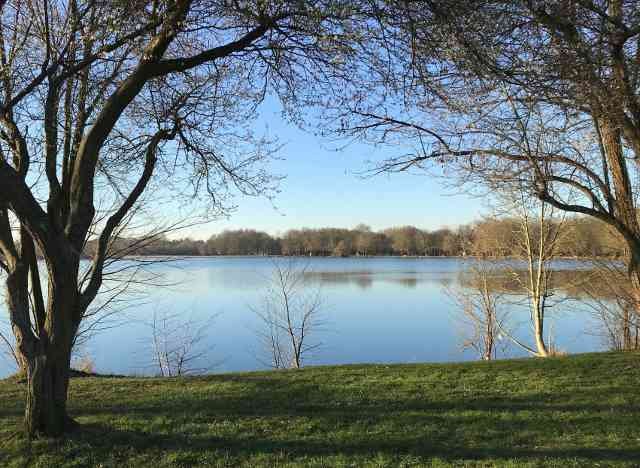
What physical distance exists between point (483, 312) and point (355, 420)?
44.1 ft

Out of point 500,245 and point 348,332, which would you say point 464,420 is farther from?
point 348,332

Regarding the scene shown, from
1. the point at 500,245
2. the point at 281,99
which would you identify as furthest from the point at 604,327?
the point at 281,99

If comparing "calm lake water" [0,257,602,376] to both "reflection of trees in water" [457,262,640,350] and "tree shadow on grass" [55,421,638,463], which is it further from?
"tree shadow on grass" [55,421,638,463]

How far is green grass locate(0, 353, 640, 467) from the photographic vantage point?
400 centimetres

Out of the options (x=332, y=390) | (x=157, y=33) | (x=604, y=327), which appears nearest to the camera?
(x=157, y=33)

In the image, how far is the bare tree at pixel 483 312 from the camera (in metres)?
16.3

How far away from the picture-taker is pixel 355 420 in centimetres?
490

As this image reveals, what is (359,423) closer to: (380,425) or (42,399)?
(380,425)

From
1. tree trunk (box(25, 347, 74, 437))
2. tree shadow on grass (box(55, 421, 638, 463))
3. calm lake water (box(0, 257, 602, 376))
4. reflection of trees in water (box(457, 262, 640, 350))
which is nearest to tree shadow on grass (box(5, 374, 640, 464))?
tree shadow on grass (box(55, 421, 638, 463))

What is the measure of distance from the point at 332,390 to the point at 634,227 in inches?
198

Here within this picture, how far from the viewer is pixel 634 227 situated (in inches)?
275

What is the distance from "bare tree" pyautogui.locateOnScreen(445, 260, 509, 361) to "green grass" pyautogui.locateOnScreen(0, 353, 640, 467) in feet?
30.4

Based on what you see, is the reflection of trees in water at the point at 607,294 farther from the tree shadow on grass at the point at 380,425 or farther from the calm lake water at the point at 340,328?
the tree shadow on grass at the point at 380,425

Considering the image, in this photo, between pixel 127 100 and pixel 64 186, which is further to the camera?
pixel 64 186
